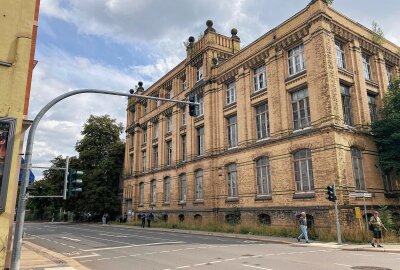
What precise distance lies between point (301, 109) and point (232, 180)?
822 cm

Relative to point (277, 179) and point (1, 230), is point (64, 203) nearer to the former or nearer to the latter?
point (277, 179)

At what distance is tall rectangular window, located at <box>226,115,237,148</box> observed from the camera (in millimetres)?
28444

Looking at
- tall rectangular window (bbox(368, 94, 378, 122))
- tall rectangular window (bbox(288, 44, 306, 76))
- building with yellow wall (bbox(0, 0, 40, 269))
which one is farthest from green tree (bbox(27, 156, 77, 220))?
building with yellow wall (bbox(0, 0, 40, 269))

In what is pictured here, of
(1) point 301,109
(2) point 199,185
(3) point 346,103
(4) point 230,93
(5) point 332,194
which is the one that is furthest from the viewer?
(2) point 199,185

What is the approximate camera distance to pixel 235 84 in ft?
94.8

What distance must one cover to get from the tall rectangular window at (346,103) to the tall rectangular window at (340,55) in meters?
1.49

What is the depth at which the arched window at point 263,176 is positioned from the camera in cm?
2402

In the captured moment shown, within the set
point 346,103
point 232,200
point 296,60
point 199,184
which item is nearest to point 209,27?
point 296,60

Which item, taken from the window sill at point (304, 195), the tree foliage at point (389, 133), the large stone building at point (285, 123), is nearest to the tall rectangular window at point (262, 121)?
the large stone building at point (285, 123)

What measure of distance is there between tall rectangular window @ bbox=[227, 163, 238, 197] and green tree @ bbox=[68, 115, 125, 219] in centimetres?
2457

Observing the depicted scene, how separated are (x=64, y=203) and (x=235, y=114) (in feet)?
112

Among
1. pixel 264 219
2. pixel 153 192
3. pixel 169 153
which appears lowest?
pixel 264 219

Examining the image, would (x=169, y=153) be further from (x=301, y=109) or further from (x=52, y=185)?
(x=52, y=185)

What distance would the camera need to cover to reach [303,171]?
21516 millimetres
